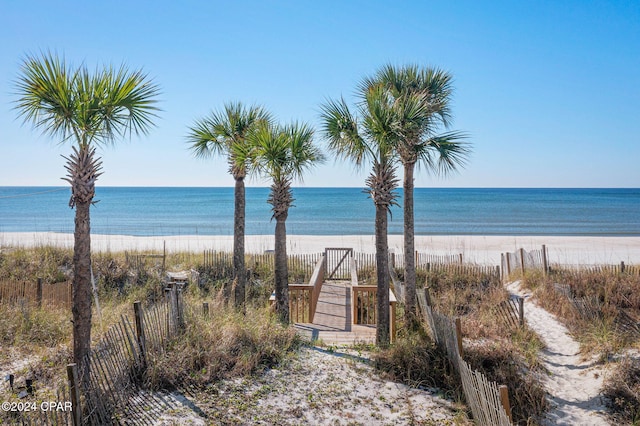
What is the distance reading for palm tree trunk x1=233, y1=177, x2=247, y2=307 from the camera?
12.5 meters

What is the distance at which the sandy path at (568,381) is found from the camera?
6.79m

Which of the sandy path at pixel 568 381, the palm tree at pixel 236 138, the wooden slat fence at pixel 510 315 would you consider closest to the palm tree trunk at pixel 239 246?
the palm tree at pixel 236 138

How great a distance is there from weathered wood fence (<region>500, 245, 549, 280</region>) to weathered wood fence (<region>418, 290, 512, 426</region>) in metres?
8.97

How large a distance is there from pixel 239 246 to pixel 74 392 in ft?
26.4

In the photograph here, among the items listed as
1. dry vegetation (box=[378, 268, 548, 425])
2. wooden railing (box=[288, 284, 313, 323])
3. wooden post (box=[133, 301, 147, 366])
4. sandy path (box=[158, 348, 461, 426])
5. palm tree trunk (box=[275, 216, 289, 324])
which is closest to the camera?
sandy path (box=[158, 348, 461, 426])

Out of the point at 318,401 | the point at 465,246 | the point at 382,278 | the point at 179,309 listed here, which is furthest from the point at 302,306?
the point at 465,246

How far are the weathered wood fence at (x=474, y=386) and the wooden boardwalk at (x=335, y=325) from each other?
223 cm

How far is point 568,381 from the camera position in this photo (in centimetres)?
791

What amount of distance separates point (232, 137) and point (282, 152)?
10.2ft

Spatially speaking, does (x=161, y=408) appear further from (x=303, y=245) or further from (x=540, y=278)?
(x=303, y=245)

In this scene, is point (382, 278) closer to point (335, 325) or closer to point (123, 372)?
point (335, 325)

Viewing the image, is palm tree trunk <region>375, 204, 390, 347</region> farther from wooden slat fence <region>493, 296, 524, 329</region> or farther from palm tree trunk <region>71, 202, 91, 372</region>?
→ palm tree trunk <region>71, 202, 91, 372</region>

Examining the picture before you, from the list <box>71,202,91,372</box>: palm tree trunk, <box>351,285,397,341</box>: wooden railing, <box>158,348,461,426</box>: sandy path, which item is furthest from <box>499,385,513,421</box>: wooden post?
<box>71,202,91,372</box>: palm tree trunk

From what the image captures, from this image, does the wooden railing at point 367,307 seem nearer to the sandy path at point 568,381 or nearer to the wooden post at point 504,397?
the sandy path at point 568,381
